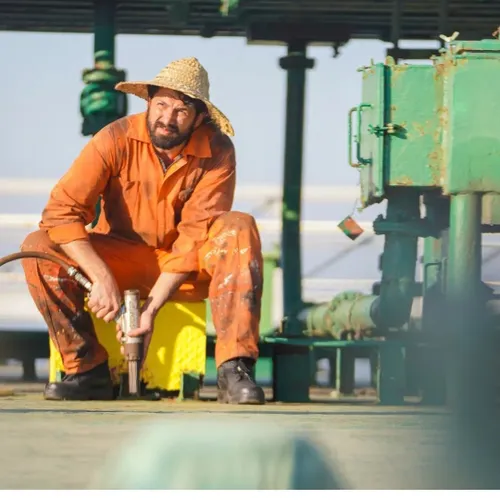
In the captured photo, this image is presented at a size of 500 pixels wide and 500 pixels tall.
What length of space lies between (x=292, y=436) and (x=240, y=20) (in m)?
6.30

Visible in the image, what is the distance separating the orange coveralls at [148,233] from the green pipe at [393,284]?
2.52 metres

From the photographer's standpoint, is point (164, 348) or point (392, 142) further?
point (392, 142)

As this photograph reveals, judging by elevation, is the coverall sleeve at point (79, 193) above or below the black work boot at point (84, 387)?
above

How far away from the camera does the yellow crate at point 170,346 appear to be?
6480mm

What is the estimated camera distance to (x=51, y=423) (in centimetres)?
440

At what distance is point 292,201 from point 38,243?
4.89 metres

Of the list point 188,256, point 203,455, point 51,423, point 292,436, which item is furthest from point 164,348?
point 203,455

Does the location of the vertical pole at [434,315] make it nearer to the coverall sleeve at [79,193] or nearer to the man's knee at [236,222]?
the man's knee at [236,222]

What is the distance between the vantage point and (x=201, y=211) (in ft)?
20.6

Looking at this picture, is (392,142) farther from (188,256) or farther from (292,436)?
(292,436)

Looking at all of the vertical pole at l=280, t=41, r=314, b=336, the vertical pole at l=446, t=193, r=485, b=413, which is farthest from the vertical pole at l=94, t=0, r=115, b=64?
the vertical pole at l=446, t=193, r=485, b=413

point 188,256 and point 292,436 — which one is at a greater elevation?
point 188,256

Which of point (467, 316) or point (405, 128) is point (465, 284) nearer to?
point (467, 316)

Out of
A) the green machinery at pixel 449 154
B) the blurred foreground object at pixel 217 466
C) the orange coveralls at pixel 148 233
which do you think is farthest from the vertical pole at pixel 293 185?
the blurred foreground object at pixel 217 466
